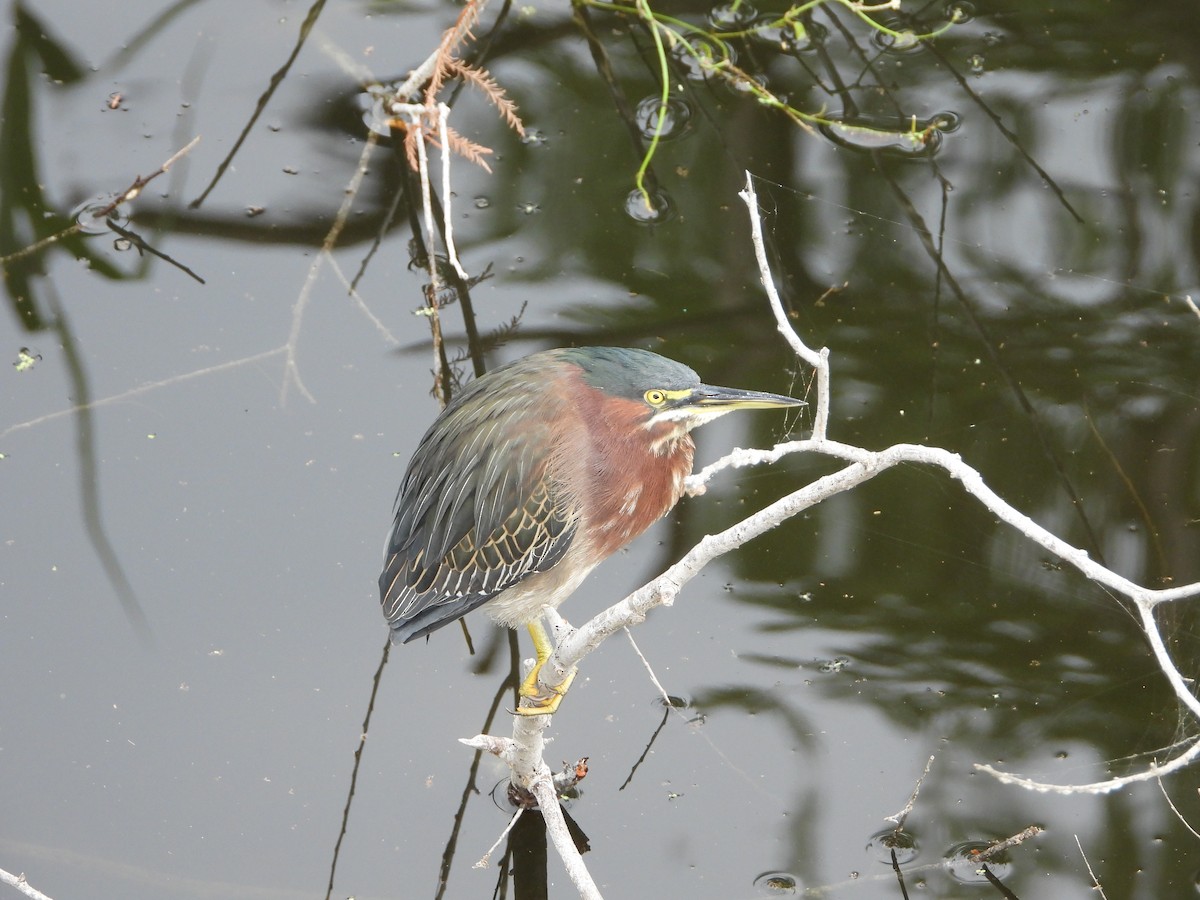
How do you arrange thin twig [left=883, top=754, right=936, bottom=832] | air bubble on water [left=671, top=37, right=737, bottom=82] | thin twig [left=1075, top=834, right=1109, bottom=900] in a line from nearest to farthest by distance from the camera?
thin twig [left=1075, top=834, right=1109, bottom=900]
thin twig [left=883, top=754, right=936, bottom=832]
air bubble on water [left=671, top=37, right=737, bottom=82]

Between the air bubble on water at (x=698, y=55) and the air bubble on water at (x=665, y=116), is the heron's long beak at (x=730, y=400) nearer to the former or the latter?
the air bubble on water at (x=665, y=116)

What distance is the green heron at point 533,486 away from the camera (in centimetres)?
309

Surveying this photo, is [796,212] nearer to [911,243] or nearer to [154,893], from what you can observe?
[911,243]

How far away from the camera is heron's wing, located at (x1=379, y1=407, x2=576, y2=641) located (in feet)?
10.3

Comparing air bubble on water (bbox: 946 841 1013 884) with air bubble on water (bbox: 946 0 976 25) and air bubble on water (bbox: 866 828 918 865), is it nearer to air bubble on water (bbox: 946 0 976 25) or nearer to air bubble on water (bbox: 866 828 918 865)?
air bubble on water (bbox: 866 828 918 865)

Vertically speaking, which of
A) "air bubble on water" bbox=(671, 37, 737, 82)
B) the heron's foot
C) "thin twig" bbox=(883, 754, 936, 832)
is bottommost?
"thin twig" bbox=(883, 754, 936, 832)

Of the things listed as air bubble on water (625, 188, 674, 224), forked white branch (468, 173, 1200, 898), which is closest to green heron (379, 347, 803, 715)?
forked white branch (468, 173, 1200, 898)

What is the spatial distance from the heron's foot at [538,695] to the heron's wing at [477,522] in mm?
252

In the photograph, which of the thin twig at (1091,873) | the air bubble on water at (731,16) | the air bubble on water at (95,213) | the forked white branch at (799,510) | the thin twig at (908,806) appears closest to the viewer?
the forked white branch at (799,510)

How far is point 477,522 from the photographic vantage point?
10.5 ft

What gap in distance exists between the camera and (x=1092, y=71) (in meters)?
5.32

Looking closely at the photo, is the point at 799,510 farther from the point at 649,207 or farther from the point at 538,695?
the point at 649,207

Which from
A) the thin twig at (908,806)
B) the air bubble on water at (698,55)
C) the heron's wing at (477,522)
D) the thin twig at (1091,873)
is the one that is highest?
the air bubble on water at (698,55)

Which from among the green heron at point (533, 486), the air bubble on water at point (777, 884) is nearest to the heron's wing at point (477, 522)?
the green heron at point (533, 486)
